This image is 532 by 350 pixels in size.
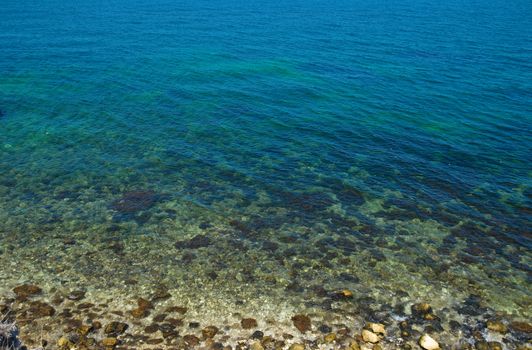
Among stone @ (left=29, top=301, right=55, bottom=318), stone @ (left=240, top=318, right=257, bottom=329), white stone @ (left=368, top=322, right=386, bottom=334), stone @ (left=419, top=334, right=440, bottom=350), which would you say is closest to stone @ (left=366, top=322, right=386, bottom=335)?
white stone @ (left=368, top=322, right=386, bottom=334)

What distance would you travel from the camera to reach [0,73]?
2206 inches

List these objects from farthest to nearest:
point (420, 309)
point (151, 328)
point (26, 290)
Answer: point (26, 290) < point (420, 309) < point (151, 328)

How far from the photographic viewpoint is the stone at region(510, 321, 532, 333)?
19.1m

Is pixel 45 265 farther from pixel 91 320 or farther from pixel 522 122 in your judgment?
pixel 522 122

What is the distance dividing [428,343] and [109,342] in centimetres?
1291

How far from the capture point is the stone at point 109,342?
17.3 m

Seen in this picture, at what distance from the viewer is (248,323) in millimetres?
18953

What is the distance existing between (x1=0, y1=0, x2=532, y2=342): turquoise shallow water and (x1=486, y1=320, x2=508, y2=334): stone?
4.50 feet

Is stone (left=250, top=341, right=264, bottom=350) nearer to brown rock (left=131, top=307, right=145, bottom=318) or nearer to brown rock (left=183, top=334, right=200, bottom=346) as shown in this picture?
brown rock (left=183, top=334, right=200, bottom=346)

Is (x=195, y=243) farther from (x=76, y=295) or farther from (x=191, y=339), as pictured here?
(x=191, y=339)

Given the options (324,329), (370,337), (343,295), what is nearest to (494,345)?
(370,337)


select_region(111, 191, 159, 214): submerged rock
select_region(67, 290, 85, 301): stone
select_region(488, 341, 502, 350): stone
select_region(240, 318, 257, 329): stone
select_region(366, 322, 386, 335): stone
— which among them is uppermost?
select_region(488, 341, 502, 350): stone

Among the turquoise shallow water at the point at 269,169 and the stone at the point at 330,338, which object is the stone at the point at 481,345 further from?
the stone at the point at 330,338

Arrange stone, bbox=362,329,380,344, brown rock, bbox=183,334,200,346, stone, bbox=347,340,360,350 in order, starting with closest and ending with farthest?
stone, bbox=347,340,360,350 < brown rock, bbox=183,334,200,346 < stone, bbox=362,329,380,344
